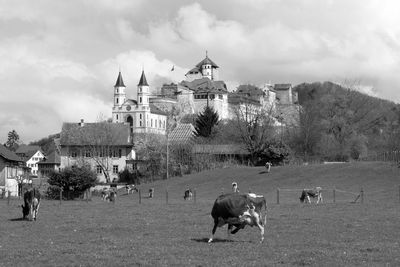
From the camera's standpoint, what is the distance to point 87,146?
364 ft

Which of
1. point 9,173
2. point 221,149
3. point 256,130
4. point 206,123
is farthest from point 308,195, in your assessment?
point 206,123

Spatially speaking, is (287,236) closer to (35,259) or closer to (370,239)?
(370,239)

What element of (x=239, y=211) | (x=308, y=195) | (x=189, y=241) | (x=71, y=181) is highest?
(x=71, y=181)

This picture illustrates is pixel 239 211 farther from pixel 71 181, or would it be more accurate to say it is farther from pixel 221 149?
pixel 221 149

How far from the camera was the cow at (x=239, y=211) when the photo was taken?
18172 millimetres

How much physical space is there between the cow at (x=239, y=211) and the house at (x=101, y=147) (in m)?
91.0

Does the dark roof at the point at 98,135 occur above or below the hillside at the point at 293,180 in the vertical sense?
above

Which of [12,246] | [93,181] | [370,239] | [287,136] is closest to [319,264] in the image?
[370,239]

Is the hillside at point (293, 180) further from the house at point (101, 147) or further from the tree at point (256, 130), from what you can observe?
the house at point (101, 147)

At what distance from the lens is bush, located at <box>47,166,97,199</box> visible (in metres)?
58.6

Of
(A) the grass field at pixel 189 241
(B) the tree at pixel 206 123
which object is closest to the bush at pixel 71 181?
(A) the grass field at pixel 189 241

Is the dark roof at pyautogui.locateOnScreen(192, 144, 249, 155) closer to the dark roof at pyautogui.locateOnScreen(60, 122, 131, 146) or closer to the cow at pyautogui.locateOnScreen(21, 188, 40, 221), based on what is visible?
the dark roof at pyautogui.locateOnScreen(60, 122, 131, 146)

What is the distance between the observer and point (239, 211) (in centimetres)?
1822

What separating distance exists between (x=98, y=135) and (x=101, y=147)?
2.14 m
